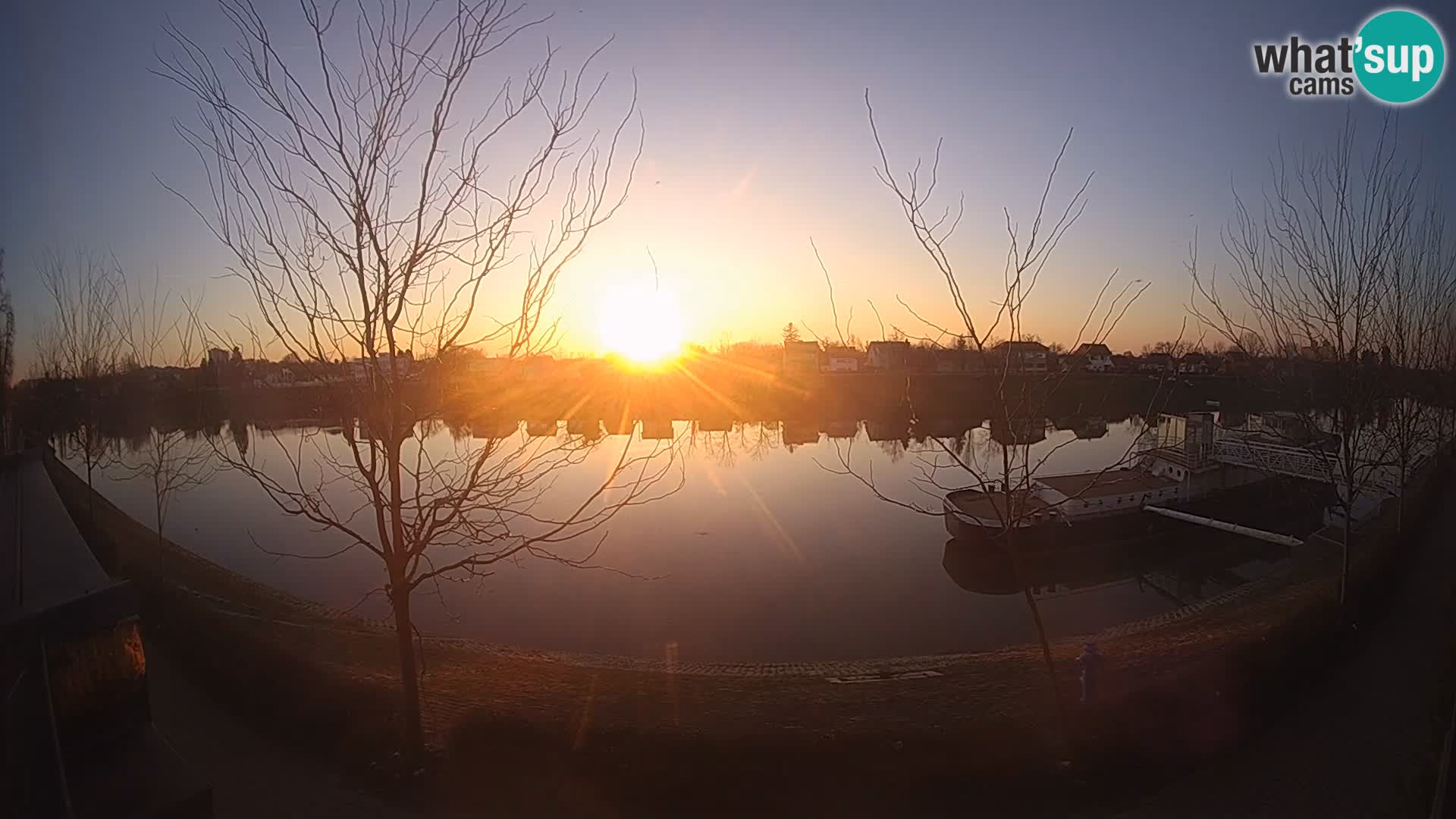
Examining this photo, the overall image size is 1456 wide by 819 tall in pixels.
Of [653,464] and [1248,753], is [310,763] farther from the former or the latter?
[653,464]

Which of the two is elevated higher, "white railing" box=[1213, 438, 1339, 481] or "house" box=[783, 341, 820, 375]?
"house" box=[783, 341, 820, 375]

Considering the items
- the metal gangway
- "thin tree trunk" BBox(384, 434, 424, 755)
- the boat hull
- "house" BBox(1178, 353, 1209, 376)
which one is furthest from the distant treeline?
"thin tree trunk" BBox(384, 434, 424, 755)

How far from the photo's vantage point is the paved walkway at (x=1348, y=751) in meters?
6.02

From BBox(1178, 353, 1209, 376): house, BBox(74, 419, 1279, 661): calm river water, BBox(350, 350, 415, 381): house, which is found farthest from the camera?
BBox(74, 419, 1279, 661): calm river water

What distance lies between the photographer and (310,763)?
22.1ft

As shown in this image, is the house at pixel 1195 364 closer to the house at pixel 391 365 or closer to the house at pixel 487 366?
the house at pixel 487 366

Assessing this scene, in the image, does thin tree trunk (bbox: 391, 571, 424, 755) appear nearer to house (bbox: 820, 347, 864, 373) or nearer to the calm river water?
the calm river water

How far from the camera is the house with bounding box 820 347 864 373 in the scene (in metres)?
74.7

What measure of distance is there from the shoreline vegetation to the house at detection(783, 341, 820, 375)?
64.4 m

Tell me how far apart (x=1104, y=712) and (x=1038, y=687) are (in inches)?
124

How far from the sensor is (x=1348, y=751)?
23.0 feet

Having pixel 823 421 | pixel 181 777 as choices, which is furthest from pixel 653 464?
pixel 181 777

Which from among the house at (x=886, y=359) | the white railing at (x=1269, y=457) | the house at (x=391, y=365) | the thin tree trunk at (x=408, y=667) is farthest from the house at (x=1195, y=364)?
the house at (x=886, y=359)

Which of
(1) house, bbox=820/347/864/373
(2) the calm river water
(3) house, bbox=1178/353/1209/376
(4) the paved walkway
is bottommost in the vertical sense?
(2) the calm river water
